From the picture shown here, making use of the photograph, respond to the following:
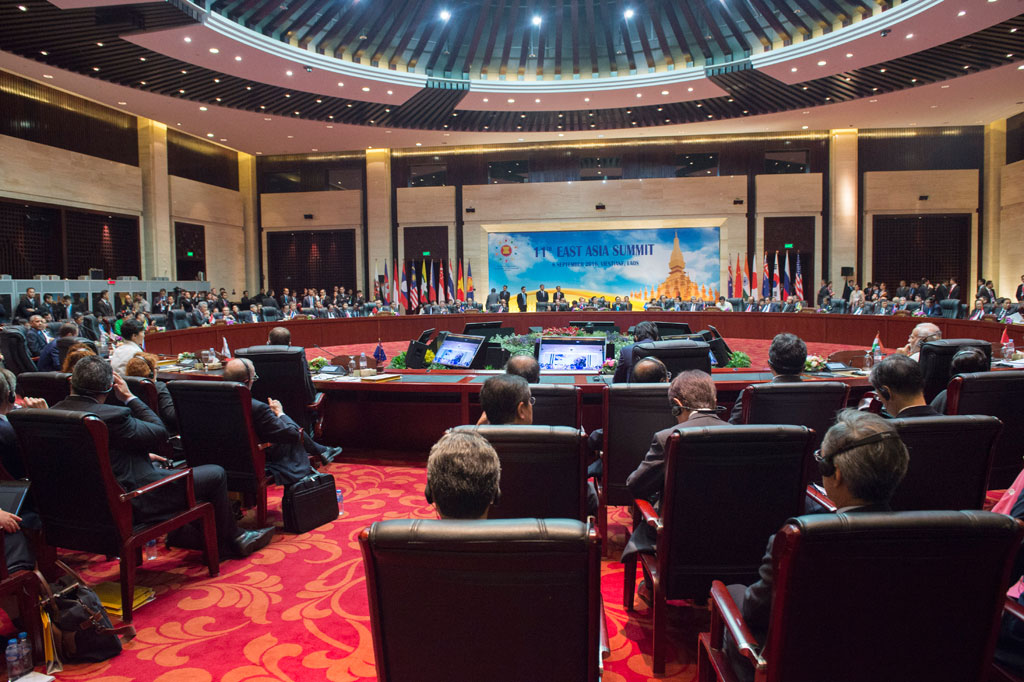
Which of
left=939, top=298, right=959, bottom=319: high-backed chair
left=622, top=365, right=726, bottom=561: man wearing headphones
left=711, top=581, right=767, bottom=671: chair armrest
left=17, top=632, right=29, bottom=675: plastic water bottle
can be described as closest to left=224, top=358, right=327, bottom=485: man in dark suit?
left=17, top=632, right=29, bottom=675: plastic water bottle

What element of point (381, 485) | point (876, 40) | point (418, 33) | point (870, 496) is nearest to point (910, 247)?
point (876, 40)

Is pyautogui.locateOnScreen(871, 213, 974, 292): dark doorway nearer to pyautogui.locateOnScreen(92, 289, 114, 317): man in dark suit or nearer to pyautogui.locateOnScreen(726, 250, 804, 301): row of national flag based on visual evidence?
pyautogui.locateOnScreen(726, 250, 804, 301): row of national flag

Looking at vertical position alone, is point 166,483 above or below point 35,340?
below

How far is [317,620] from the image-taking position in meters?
2.56

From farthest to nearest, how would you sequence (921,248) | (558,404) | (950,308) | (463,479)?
(921,248), (950,308), (558,404), (463,479)

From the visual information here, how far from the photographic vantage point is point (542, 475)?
229 cm

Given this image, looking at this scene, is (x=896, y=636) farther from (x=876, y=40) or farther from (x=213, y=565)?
(x=876, y=40)

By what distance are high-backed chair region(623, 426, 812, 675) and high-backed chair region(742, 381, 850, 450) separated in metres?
0.76

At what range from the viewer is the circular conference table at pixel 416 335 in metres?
4.59

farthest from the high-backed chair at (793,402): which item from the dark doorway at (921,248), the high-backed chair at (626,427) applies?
the dark doorway at (921,248)

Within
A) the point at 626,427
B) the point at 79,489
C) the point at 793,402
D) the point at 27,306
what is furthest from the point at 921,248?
the point at 27,306

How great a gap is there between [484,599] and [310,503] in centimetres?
262

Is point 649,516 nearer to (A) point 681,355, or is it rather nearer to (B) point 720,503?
(B) point 720,503

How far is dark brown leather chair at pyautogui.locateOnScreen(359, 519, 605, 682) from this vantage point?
1.16m
